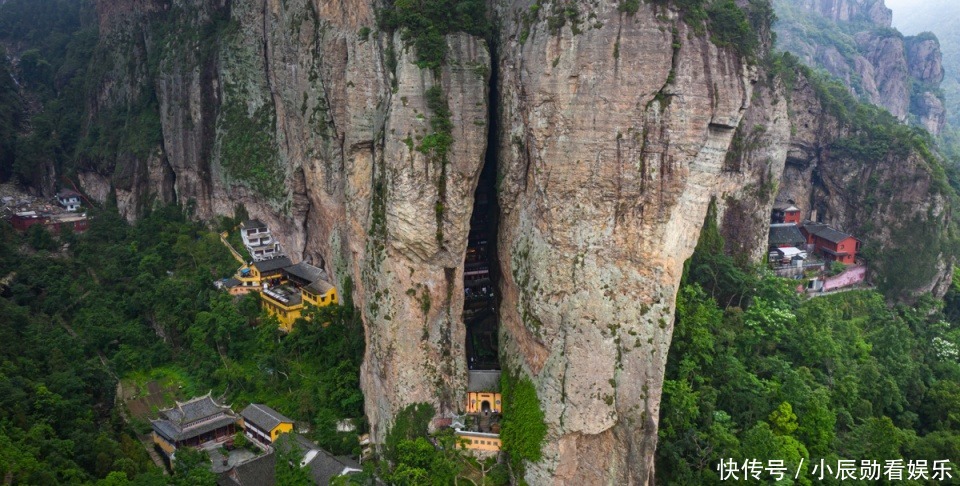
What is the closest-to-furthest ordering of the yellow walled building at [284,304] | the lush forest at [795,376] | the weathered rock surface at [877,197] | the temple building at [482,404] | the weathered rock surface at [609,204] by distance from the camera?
the weathered rock surface at [609,204] → the lush forest at [795,376] → the temple building at [482,404] → the yellow walled building at [284,304] → the weathered rock surface at [877,197]

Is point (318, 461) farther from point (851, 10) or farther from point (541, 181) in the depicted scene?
point (851, 10)

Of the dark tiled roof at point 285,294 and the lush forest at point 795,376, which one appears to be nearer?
the lush forest at point 795,376

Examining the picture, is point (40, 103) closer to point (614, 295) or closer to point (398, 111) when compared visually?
point (398, 111)

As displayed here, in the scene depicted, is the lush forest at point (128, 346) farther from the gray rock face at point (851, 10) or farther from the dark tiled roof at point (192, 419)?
the gray rock face at point (851, 10)

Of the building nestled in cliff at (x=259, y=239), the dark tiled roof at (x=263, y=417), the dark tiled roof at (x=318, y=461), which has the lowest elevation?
the dark tiled roof at (x=318, y=461)

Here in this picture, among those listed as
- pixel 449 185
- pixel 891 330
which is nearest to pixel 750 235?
pixel 891 330

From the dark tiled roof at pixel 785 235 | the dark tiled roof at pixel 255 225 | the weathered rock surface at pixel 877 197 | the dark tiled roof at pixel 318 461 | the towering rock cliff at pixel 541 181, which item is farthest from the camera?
the dark tiled roof at pixel 255 225

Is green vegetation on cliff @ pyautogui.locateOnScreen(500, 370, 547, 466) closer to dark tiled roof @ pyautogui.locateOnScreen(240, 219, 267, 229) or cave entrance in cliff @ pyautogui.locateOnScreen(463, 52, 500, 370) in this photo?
cave entrance in cliff @ pyautogui.locateOnScreen(463, 52, 500, 370)

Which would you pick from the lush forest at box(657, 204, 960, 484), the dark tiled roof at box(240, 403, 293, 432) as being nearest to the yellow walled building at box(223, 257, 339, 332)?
the dark tiled roof at box(240, 403, 293, 432)

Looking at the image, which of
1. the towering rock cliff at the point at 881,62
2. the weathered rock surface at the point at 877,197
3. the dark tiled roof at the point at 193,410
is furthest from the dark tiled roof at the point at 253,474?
the towering rock cliff at the point at 881,62
